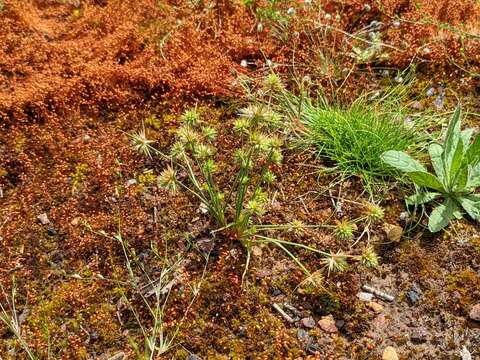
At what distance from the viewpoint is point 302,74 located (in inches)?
165

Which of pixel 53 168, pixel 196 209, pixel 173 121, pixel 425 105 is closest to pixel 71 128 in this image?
pixel 53 168

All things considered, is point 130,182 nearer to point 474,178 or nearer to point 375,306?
point 375,306

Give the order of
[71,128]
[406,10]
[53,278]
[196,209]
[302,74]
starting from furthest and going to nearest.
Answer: [406,10]
[302,74]
[71,128]
[196,209]
[53,278]

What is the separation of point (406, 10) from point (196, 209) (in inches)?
108

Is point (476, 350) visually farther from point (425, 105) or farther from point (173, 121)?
point (173, 121)

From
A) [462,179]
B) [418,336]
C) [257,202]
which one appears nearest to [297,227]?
[257,202]

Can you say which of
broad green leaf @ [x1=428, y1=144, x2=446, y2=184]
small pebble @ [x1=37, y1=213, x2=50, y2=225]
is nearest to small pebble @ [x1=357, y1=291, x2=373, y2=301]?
broad green leaf @ [x1=428, y1=144, x2=446, y2=184]

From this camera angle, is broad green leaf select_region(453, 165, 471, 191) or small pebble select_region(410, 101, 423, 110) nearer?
broad green leaf select_region(453, 165, 471, 191)

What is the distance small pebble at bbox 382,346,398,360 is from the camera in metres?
2.87

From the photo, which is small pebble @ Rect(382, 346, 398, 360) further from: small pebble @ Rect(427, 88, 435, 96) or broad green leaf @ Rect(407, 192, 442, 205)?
small pebble @ Rect(427, 88, 435, 96)

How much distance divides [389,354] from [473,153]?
1419mm

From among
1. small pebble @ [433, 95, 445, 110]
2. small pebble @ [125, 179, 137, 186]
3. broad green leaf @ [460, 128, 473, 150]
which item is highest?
broad green leaf @ [460, 128, 473, 150]

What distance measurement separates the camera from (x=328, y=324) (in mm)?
2990

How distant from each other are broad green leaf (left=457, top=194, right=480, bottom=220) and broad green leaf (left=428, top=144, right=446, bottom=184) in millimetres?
189
